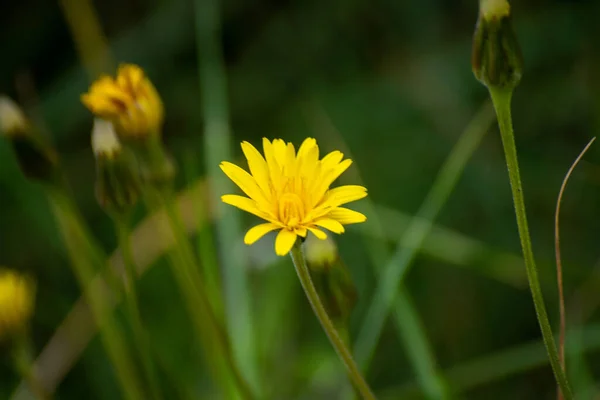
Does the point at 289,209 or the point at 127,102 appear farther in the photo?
the point at 127,102

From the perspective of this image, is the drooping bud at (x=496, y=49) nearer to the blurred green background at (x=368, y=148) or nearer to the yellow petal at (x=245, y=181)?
the yellow petal at (x=245, y=181)

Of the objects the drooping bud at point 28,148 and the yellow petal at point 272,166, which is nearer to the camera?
the yellow petal at point 272,166

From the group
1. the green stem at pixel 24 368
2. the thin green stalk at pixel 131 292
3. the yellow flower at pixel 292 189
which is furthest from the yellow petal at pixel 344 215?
the green stem at pixel 24 368

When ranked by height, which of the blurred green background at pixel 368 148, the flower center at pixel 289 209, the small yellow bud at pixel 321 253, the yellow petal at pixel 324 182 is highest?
the blurred green background at pixel 368 148

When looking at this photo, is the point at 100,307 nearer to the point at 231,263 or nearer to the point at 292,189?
the point at 231,263

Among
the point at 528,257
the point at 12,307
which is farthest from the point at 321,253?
the point at 12,307

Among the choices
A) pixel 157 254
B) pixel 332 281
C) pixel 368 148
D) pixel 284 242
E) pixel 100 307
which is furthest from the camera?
pixel 368 148
